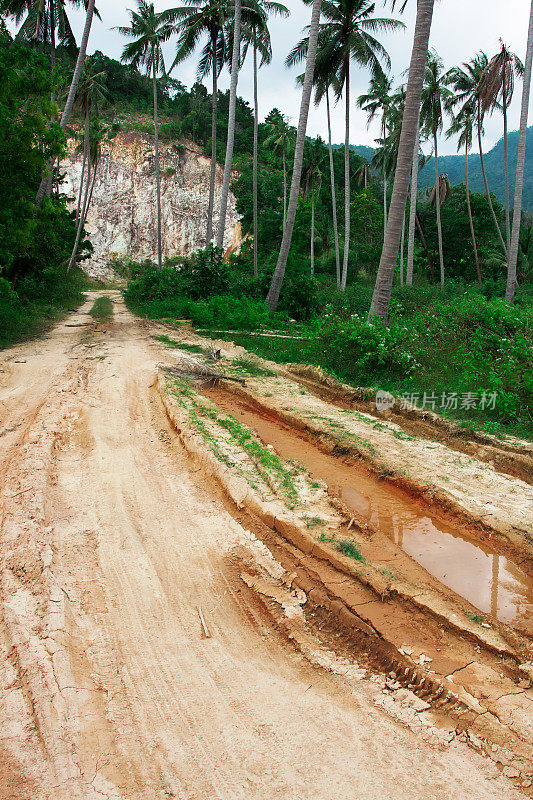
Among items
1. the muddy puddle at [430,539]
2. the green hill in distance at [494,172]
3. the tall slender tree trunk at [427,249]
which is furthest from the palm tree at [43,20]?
the green hill in distance at [494,172]

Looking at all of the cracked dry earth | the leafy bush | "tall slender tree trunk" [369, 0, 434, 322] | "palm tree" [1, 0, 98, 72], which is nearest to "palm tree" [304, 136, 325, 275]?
"palm tree" [1, 0, 98, 72]

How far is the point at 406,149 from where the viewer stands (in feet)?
33.8

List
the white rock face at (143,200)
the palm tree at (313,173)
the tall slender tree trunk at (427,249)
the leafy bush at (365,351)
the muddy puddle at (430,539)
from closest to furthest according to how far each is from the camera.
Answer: the muddy puddle at (430,539), the leafy bush at (365,351), the palm tree at (313,173), the tall slender tree trunk at (427,249), the white rock face at (143,200)

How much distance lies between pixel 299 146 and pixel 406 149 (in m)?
7.32

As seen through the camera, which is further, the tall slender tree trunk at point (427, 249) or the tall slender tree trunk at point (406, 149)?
the tall slender tree trunk at point (427, 249)

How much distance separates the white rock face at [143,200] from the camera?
4644cm

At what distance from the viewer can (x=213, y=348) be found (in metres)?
12.9

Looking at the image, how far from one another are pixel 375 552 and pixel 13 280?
16.7 metres

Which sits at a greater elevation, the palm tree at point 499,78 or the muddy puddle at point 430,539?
the palm tree at point 499,78

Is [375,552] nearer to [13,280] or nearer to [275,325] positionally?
[275,325]

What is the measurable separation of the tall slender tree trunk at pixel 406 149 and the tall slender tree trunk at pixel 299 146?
584cm

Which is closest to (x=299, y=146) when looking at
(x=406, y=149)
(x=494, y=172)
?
(x=406, y=149)

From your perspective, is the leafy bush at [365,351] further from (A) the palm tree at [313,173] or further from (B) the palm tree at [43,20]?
(A) the palm tree at [313,173]

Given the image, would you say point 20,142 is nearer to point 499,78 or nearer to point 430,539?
point 430,539
